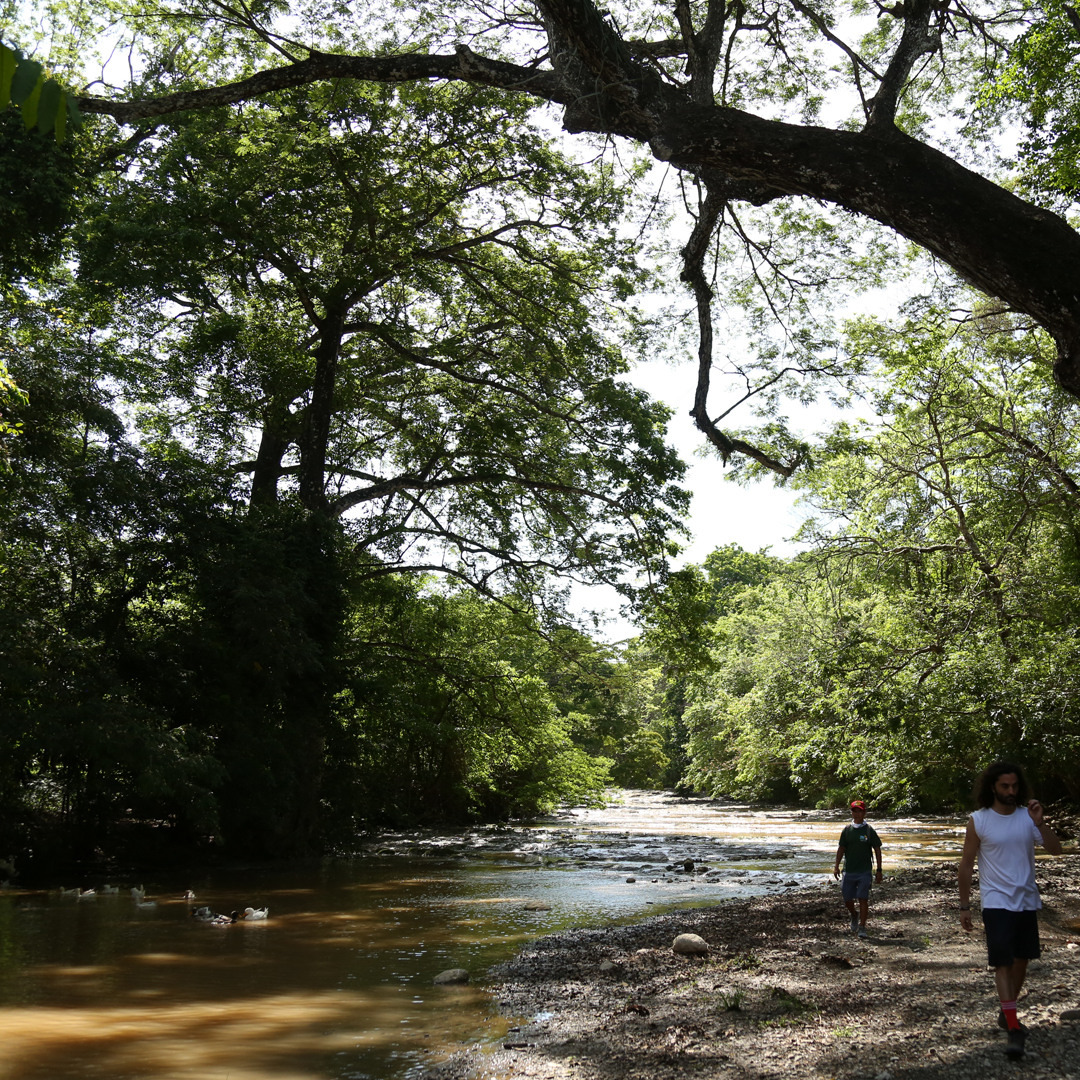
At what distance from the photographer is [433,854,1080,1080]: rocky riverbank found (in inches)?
187

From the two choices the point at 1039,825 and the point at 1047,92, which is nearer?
the point at 1039,825

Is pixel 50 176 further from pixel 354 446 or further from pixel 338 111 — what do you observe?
pixel 354 446

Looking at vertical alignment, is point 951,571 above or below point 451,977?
above

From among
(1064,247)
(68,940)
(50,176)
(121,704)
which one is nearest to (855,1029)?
(1064,247)

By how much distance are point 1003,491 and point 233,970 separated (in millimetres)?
15756

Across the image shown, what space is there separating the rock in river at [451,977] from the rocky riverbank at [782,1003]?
30cm

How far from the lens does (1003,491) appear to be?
1723 cm

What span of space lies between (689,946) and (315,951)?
12.2ft

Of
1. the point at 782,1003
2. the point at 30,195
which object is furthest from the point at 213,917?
the point at 30,195

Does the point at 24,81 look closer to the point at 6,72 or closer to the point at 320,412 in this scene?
the point at 6,72

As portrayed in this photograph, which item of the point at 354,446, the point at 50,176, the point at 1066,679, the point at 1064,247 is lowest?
the point at 1066,679

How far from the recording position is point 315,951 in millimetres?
8844

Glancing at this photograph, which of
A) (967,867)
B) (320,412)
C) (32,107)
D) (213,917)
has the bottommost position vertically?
(213,917)

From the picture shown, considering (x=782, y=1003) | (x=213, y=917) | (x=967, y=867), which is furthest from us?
(x=213, y=917)
